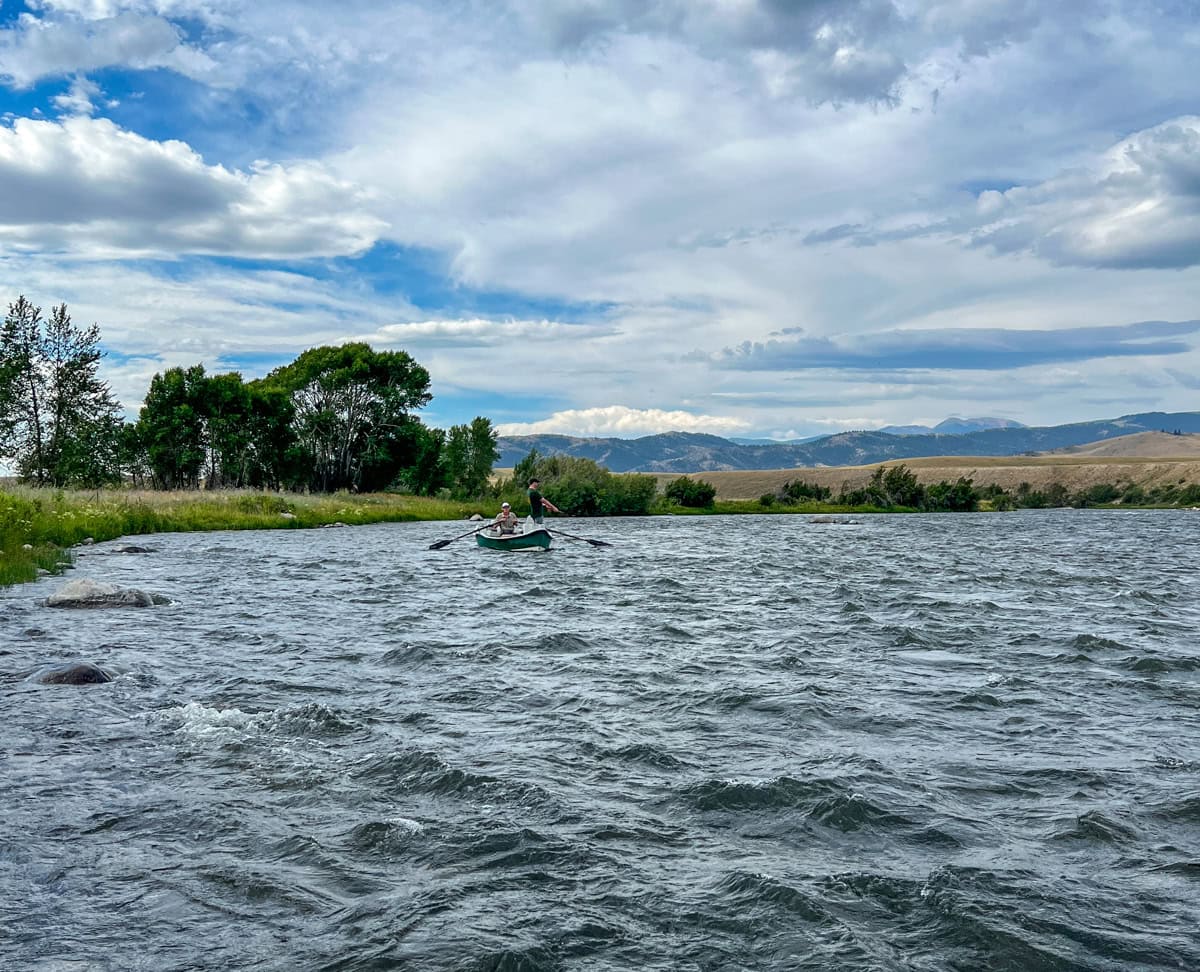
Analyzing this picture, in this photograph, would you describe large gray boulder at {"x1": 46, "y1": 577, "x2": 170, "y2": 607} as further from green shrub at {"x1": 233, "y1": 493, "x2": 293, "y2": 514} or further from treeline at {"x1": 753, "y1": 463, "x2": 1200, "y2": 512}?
Answer: treeline at {"x1": 753, "y1": 463, "x2": 1200, "y2": 512}

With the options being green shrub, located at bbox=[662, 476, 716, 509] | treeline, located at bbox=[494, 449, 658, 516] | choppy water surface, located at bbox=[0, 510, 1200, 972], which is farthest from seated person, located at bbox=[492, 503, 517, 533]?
green shrub, located at bbox=[662, 476, 716, 509]

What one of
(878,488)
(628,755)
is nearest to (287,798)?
(628,755)

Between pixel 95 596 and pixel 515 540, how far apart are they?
22.0 meters

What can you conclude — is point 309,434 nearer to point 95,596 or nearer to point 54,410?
point 54,410

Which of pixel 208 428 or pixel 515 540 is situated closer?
pixel 515 540

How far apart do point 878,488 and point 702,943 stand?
446 feet

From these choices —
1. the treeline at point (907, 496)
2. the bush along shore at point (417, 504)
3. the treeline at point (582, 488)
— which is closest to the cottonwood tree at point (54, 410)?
the bush along shore at point (417, 504)

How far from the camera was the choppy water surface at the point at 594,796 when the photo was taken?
574 centimetres

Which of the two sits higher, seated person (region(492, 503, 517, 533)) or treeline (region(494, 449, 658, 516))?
treeline (region(494, 449, 658, 516))

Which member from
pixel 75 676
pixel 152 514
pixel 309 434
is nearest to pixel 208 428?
pixel 309 434

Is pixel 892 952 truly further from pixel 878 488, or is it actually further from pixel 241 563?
pixel 878 488

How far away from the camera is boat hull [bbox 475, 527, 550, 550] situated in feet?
133

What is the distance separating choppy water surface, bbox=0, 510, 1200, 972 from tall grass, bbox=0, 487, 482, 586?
12.3m

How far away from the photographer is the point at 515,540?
133 ft
